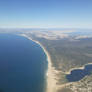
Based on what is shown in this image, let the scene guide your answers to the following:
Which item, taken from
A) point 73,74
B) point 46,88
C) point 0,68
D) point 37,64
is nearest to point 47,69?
point 37,64

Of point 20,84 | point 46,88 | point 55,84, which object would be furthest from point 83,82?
point 20,84

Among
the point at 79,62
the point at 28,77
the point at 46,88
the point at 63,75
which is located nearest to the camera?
the point at 46,88

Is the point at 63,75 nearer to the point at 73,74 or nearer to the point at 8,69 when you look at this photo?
the point at 73,74

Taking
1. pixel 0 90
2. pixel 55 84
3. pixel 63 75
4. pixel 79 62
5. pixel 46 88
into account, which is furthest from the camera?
pixel 79 62

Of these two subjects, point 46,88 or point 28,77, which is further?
point 28,77

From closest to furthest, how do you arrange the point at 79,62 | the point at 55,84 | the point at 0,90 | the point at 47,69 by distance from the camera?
→ the point at 0,90 < the point at 55,84 < the point at 47,69 < the point at 79,62

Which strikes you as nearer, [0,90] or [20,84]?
[0,90]

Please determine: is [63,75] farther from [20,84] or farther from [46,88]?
[20,84]
